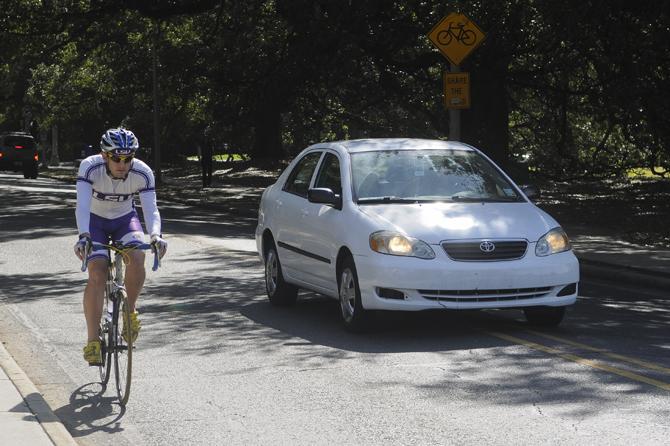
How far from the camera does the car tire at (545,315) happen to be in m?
11.0

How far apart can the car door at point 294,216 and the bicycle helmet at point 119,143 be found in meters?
3.93

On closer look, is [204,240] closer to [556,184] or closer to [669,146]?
[669,146]

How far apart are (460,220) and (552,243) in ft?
2.55

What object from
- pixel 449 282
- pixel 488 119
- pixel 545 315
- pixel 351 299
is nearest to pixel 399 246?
pixel 449 282

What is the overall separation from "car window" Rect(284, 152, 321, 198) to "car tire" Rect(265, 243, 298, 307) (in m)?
0.61

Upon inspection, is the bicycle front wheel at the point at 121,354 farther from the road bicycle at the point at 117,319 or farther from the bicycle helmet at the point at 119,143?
the bicycle helmet at the point at 119,143

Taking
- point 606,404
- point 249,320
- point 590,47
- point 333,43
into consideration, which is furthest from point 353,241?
point 333,43

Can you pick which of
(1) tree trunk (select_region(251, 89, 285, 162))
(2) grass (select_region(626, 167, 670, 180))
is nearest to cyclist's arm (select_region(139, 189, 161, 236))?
(2) grass (select_region(626, 167, 670, 180))

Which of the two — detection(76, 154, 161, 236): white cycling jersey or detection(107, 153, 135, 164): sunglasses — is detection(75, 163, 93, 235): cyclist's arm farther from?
detection(107, 153, 135, 164): sunglasses

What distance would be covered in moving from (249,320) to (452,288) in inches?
91.9

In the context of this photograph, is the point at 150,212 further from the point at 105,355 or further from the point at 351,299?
the point at 351,299

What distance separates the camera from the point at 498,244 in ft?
34.3

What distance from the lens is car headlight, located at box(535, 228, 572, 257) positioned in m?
10.6

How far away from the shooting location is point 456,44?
1989 centimetres
